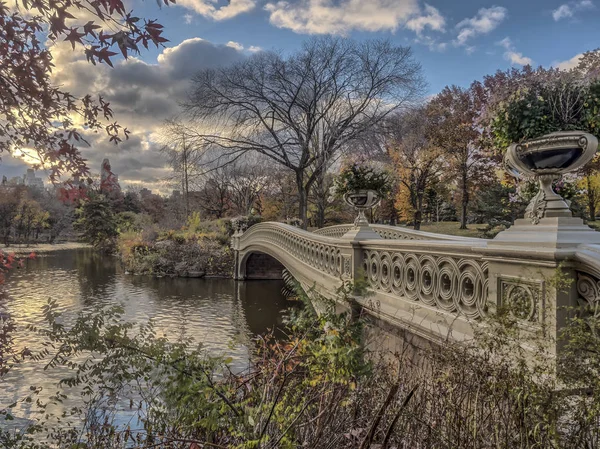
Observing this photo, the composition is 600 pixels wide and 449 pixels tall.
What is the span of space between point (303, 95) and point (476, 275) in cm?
1821

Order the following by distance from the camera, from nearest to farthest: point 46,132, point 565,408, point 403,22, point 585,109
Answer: point 565,408 → point 46,132 → point 585,109 → point 403,22

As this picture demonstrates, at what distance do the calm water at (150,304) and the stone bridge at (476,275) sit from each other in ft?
11.3

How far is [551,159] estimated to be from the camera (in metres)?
3.12

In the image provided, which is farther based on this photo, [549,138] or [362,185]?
[362,185]

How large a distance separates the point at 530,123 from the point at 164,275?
22.0 meters

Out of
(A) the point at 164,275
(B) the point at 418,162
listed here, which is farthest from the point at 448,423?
(B) the point at 418,162

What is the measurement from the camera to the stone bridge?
262 cm

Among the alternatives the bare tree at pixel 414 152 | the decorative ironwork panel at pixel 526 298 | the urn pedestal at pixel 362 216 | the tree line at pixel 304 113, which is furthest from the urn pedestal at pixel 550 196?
the bare tree at pixel 414 152

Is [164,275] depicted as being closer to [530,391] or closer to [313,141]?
[313,141]

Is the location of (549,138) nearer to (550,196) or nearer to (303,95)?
(550,196)

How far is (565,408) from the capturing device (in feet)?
5.08

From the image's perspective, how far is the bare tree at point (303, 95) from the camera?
64.3 ft

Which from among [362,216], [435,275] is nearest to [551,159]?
[435,275]

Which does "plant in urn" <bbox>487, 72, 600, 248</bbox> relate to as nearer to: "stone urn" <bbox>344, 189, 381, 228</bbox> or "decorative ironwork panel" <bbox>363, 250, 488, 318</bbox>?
"decorative ironwork panel" <bbox>363, 250, 488, 318</bbox>
